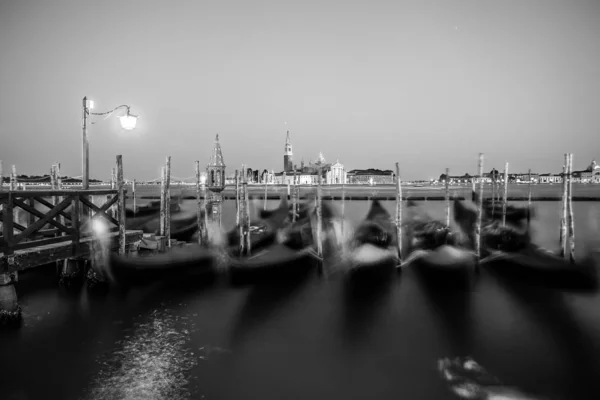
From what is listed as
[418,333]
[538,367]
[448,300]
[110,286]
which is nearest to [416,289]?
[448,300]

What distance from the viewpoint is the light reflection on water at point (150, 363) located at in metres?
4.57

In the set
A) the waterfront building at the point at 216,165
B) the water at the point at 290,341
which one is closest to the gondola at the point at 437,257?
the water at the point at 290,341

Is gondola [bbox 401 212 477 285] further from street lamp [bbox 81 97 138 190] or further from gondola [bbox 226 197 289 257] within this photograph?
street lamp [bbox 81 97 138 190]

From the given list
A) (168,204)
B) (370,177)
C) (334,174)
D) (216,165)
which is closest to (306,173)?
(334,174)

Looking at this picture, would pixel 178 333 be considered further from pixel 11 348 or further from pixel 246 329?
pixel 11 348

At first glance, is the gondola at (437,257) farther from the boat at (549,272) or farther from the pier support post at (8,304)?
the pier support post at (8,304)

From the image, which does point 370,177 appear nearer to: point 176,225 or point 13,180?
point 176,225

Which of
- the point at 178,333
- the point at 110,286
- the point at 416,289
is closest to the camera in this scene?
the point at 178,333

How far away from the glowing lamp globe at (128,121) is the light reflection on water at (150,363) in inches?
166

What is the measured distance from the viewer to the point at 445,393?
15.3 ft

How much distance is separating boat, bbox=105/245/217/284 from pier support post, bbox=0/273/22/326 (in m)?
1.70

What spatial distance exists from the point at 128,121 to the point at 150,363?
16.9 ft

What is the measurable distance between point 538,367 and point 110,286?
865 centimetres

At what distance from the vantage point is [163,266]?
7.95 metres
